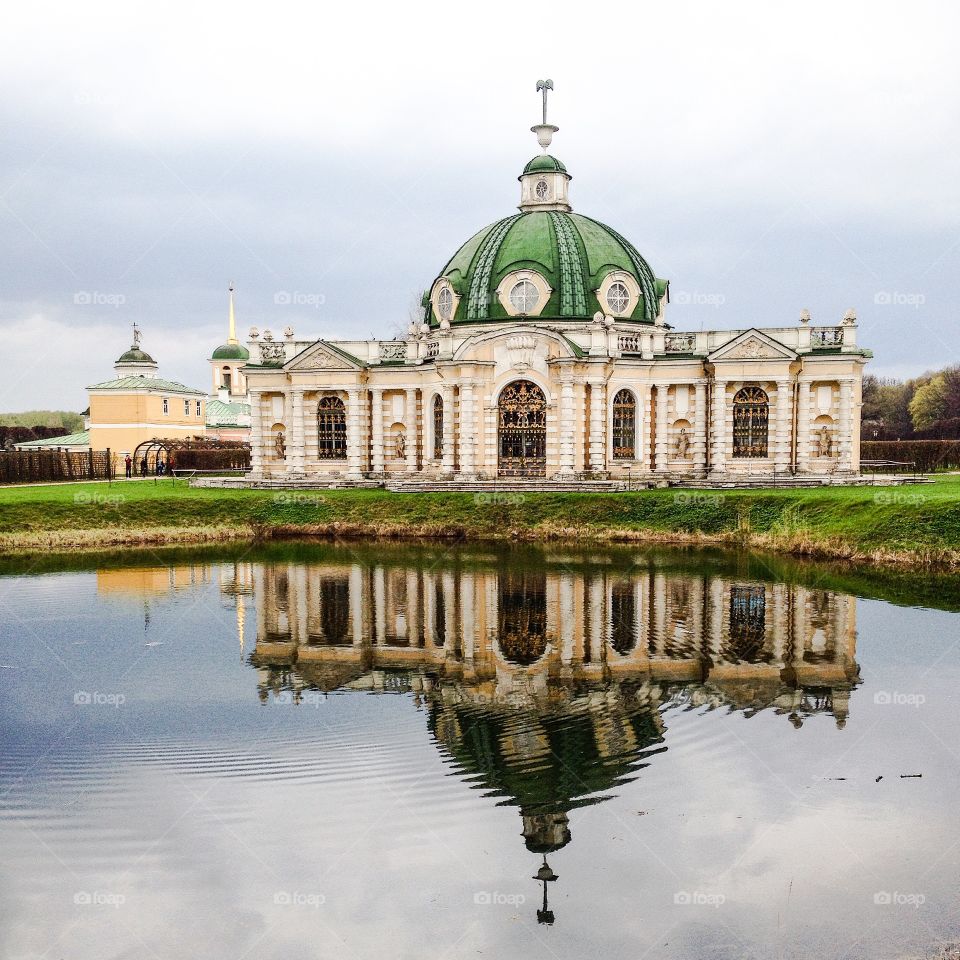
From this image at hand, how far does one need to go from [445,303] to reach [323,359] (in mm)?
7129

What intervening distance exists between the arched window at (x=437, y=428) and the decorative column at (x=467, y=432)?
315 cm

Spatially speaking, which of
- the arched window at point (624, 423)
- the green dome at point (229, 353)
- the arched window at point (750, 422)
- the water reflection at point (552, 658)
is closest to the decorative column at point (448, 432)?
the arched window at point (624, 423)

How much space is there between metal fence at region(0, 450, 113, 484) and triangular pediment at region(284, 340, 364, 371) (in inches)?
499

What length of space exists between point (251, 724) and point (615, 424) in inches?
1311

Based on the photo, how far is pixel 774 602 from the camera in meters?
24.2

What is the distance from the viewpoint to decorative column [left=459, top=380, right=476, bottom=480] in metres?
43.6

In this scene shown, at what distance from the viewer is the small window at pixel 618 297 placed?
4653 centimetres

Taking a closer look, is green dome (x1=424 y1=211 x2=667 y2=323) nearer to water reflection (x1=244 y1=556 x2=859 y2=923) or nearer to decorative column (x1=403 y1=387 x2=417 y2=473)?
decorative column (x1=403 y1=387 x2=417 y2=473)

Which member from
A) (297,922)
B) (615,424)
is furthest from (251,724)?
(615,424)

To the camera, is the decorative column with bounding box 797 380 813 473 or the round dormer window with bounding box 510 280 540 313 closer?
the decorative column with bounding box 797 380 813 473

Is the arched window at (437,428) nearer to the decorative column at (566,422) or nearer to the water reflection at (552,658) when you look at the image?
the decorative column at (566,422)

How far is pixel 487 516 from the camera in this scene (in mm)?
38688

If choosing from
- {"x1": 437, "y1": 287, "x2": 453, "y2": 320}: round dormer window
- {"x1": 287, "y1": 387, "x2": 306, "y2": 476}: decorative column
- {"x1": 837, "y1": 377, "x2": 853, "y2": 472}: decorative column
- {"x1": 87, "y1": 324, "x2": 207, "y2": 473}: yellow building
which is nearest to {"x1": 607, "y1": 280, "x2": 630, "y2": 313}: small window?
{"x1": 437, "y1": 287, "x2": 453, "y2": 320}: round dormer window

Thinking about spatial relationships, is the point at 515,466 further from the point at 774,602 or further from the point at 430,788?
the point at 430,788
